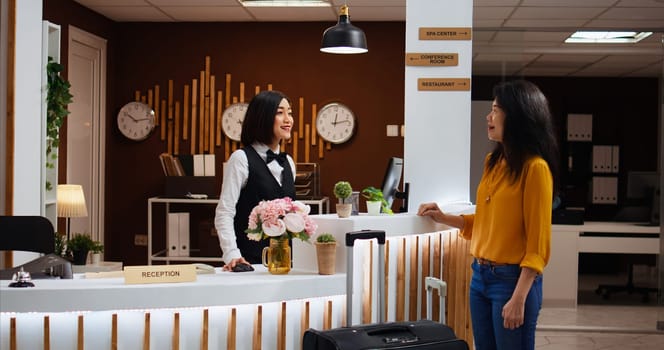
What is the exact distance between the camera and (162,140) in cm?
876

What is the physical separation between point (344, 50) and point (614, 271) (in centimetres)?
829

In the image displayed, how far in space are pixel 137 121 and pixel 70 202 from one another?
2295 mm

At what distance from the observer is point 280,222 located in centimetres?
316

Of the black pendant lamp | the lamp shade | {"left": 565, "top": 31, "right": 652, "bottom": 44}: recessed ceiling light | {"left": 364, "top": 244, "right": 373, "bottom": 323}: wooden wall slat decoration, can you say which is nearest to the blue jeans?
{"left": 364, "top": 244, "right": 373, "bottom": 323}: wooden wall slat decoration

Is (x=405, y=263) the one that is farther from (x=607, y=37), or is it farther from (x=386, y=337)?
(x=607, y=37)

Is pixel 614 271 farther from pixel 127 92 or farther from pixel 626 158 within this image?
pixel 127 92

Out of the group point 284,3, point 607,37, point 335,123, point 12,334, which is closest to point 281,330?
point 12,334

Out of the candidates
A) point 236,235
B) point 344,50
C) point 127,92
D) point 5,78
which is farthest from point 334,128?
point 236,235

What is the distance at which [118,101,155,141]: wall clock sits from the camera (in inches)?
342

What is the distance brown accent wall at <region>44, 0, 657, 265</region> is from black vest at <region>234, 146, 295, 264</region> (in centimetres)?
481

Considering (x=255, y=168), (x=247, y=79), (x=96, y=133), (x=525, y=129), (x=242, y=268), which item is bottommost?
(x=242, y=268)

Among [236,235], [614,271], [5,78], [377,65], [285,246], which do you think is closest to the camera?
[285,246]

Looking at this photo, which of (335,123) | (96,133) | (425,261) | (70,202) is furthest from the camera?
(335,123)

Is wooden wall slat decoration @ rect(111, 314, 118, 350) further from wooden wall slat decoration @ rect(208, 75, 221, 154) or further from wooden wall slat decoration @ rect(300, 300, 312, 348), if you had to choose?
wooden wall slat decoration @ rect(208, 75, 221, 154)
